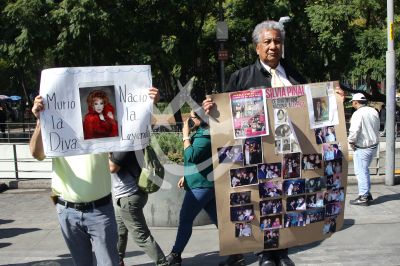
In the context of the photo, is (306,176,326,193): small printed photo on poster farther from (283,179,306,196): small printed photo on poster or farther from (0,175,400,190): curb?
(0,175,400,190): curb

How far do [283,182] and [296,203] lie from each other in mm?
178

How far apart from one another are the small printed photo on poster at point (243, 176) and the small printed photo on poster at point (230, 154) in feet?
0.21

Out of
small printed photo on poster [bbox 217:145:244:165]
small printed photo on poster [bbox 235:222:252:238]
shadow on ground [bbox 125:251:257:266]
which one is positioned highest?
small printed photo on poster [bbox 217:145:244:165]

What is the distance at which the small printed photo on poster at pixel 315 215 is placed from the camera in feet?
11.4

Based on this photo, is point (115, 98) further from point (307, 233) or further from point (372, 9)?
point (372, 9)

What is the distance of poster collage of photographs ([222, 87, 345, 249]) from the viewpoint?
329 cm

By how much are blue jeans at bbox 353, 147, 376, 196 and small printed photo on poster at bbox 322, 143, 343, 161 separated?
474 centimetres

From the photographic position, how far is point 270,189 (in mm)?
3350

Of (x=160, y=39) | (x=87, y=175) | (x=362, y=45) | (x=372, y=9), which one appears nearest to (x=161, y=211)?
(x=87, y=175)

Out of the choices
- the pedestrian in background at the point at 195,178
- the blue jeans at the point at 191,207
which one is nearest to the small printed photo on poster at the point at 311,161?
the pedestrian in background at the point at 195,178

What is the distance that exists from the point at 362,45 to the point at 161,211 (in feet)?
44.3

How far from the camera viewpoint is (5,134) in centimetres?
1703

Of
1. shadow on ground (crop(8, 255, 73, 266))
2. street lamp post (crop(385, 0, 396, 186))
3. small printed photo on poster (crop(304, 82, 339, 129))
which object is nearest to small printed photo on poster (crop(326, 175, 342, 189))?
small printed photo on poster (crop(304, 82, 339, 129))

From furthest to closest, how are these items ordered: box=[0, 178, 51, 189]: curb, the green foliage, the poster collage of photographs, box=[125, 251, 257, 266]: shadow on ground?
box=[0, 178, 51, 189]: curb
the green foliage
box=[125, 251, 257, 266]: shadow on ground
the poster collage of photographs
